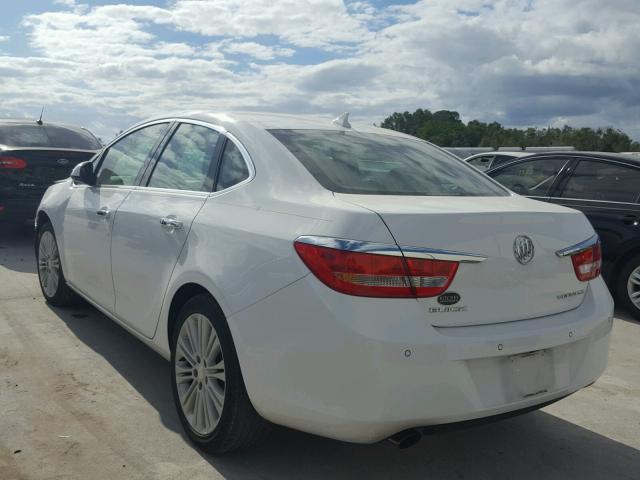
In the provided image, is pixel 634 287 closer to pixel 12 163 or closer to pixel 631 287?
pixel 631 287

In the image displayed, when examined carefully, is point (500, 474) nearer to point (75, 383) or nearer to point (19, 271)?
point (75, 383)

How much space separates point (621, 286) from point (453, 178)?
3.65 meters

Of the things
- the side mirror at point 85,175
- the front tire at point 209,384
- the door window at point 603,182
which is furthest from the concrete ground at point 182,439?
the door window at point 603,182

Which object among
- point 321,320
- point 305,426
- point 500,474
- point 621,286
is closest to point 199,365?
point 305,426

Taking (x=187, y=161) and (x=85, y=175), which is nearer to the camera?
(x=187, y=161)

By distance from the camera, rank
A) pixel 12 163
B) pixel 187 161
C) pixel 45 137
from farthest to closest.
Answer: pixel 45 137
pixel 12 163
pixel 187 161

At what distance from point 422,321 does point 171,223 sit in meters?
1.57

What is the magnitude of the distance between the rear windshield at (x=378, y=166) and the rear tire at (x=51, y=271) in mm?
2830

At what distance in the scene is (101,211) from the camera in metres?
4.32

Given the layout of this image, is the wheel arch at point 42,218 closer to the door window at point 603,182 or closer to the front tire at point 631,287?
the door window at point 603,182

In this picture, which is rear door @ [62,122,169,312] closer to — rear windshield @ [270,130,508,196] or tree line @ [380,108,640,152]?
rear windshield @ [270,130,508,196]

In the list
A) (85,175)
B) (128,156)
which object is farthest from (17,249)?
(128,156)

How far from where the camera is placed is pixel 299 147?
10.6 ft

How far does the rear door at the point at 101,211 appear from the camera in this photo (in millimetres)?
4191
